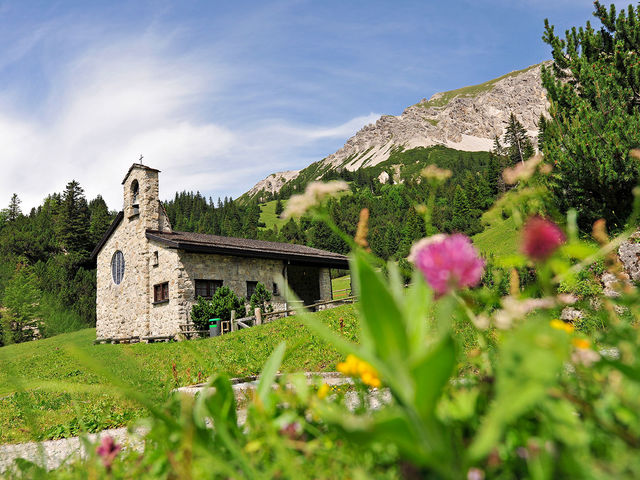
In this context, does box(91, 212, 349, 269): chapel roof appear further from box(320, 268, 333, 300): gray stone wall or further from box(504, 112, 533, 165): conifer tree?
box(504, 112, 533, 165): conifer tree

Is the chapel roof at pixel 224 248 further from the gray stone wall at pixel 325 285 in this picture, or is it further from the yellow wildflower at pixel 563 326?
the yellow wildflower at pixel 563 326

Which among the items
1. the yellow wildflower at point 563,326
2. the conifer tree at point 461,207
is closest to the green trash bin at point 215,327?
the yellow wildflower at point 563,326

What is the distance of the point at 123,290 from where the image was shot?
20.7 meters

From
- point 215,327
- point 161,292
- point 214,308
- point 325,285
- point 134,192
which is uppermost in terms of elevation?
point 134,192

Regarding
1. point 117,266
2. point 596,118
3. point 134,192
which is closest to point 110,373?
point 596,118

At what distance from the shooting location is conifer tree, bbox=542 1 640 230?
9.70m

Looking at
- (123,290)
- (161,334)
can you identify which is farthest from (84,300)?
(161,334)

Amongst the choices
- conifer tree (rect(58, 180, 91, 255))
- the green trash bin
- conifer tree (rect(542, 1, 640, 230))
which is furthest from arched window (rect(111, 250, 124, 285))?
A: conifer tree (rect(58, 180, 91, 255))

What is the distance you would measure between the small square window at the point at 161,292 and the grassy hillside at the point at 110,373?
4.08 meters

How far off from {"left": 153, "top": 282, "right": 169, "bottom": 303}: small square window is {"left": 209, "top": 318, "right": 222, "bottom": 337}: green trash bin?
9.53 ft

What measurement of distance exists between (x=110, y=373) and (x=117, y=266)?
22971 millimetres

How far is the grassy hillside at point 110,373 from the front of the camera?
1237 mm

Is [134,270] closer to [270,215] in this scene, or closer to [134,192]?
[134,192]

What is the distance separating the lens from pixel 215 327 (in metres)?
15.9
